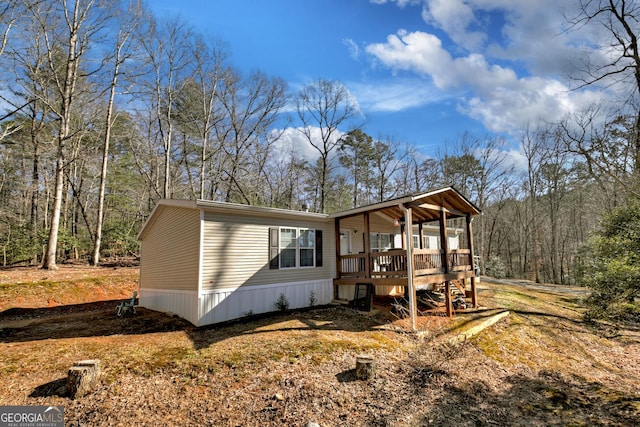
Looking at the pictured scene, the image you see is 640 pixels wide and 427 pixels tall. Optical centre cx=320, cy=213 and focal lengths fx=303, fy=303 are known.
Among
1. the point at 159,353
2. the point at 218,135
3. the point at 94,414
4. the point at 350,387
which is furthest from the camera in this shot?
Result: the point at 218,135

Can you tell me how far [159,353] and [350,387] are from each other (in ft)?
12.7

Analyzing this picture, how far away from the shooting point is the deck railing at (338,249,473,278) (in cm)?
905

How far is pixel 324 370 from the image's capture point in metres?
5.55

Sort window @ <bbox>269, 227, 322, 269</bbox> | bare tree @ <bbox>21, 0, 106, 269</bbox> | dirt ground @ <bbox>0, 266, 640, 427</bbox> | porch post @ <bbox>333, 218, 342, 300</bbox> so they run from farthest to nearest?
bare tree @ <bbox>21, 0, 106, 269</bbox>, porch post @ <bbox>333, 218, 342, 300</bbox>, window @ <bbox>269, 227, 322, 269</bbox>, dirt ground @ <bbox>0, 266, 640, 427</bbox>

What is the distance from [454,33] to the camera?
460 inches

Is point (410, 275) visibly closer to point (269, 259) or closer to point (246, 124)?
point (269, 259)

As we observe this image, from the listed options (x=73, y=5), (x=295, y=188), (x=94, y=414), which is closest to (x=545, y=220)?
(x=295, y=188)

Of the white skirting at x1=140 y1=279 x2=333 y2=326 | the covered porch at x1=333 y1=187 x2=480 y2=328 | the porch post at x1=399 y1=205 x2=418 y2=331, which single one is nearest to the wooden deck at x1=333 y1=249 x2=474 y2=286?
the covered porch at x1=333 y1=187 x2=480 y2=328

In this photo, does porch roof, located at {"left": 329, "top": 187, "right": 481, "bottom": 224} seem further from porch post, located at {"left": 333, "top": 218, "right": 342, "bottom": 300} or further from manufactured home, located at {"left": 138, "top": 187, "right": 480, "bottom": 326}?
porch post, located at {"left": 333, "top": 218, "right": 342, "bottom": 300}

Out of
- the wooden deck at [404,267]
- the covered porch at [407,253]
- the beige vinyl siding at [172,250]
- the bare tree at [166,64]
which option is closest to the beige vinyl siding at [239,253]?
the beige vinyl siding at [172,250]

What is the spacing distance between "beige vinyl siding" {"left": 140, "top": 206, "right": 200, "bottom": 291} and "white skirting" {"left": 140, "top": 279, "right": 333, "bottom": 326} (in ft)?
1.28

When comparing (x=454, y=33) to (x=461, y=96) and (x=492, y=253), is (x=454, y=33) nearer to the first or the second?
(x=461, y=96)

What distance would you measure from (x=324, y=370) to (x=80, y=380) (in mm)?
3839

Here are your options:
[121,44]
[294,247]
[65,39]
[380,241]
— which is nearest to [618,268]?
[380,241]
